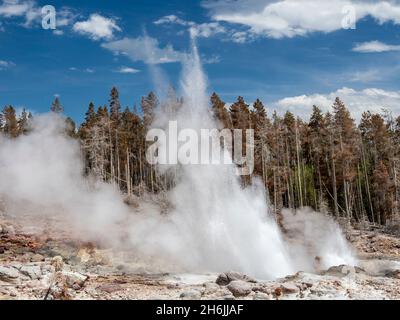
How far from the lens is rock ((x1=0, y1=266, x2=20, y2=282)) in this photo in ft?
52.0

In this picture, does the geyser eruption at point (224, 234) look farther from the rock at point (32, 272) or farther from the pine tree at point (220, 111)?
the pine tree at point (220, 111)

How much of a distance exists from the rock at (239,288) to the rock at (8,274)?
7.49 m

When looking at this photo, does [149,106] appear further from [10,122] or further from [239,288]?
[239,288]

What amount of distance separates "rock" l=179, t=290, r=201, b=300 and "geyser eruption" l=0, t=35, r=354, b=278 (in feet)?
17.6

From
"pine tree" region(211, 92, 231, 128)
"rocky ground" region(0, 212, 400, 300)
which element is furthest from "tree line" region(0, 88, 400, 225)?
"rocky ground" region(0, 212, 400, 300)

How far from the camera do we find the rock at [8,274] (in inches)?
623

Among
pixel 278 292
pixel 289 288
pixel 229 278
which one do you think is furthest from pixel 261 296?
pixel 229 278

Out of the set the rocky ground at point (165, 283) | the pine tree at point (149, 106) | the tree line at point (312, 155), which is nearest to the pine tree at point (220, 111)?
the tree line at point (312, 155)

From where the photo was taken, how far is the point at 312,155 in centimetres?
5078

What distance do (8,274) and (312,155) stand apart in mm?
39906

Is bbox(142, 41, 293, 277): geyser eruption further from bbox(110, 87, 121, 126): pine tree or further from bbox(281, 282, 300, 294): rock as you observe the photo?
bbox(110, 87, 121, 126): pine tree
